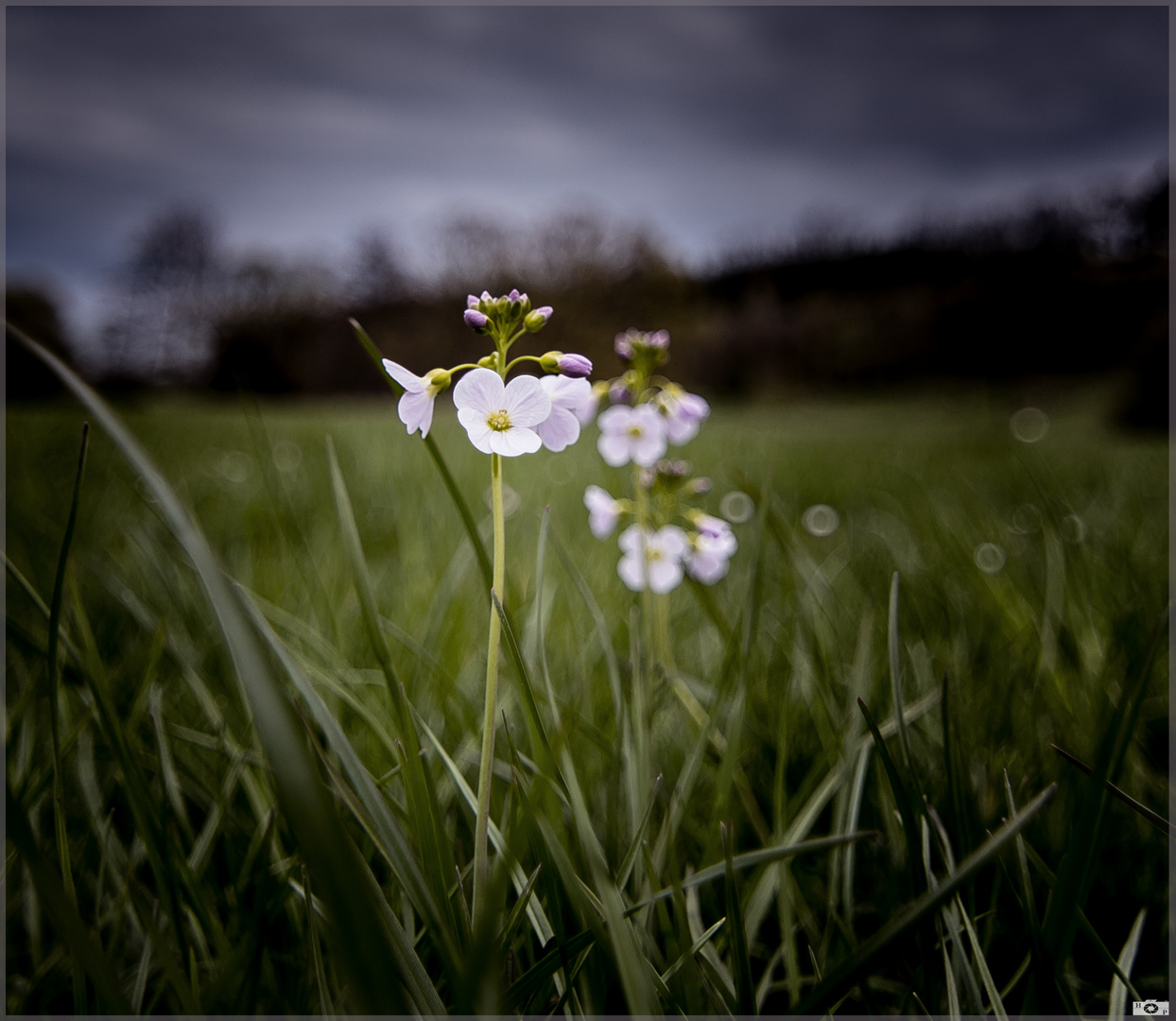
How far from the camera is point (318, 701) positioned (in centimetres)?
61

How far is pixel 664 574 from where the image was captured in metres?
1.28

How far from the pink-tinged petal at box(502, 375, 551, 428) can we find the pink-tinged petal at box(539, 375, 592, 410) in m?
0.04

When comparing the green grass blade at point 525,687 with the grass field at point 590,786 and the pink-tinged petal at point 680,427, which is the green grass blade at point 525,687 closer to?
the grass field at point 590,786

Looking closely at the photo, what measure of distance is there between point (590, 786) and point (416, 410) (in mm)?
767

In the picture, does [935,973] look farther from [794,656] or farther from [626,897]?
[794,656]

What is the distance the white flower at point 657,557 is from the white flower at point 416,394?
0.61 metres

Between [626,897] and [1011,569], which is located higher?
[1011,569]

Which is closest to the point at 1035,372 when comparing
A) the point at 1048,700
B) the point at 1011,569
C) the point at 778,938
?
the point at 1011,569

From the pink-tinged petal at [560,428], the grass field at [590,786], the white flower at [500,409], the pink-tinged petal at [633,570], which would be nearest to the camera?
the grass field at [590,786]

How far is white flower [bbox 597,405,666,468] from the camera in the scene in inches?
44.8

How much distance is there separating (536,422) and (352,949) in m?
0.53

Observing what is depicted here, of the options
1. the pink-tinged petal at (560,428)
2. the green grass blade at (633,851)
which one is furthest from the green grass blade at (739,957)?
the pink-tinged petal at (560,428)

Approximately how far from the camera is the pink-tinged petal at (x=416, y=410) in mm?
689

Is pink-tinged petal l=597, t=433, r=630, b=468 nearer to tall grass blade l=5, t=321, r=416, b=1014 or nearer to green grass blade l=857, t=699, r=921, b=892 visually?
green grass blade l=857, t=699, r=921, b=892
